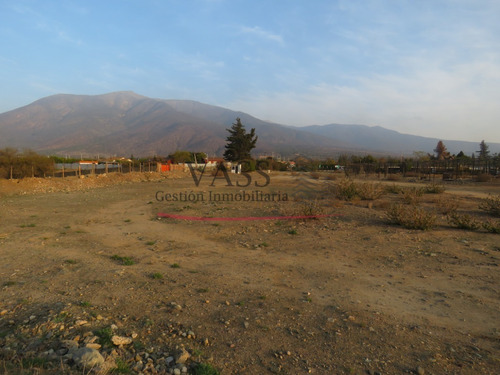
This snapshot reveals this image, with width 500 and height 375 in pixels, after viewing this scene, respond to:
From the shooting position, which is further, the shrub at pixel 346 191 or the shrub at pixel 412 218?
the shrub at pixel 346 191

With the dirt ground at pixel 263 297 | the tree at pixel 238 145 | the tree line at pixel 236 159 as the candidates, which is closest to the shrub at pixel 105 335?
the dirt ground at pixel 263 297

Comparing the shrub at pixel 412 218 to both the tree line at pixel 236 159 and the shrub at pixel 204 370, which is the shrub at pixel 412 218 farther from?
the tree line at pixel 236 159

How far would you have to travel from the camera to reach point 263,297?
15.2ft

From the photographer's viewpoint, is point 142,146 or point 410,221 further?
point 142,146

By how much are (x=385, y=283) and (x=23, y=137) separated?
802ft

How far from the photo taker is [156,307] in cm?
423

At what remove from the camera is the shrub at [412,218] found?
8617 millimetres

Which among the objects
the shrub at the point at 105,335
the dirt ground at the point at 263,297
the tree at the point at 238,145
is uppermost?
the tree at the point at 238,145

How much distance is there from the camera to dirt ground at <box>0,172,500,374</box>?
3.19m

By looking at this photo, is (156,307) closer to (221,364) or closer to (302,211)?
(221,364)

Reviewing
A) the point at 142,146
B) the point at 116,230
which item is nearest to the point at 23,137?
the point at 142,146

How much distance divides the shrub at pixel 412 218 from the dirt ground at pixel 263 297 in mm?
300

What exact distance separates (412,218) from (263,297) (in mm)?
6120

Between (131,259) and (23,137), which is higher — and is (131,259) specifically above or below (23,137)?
below
